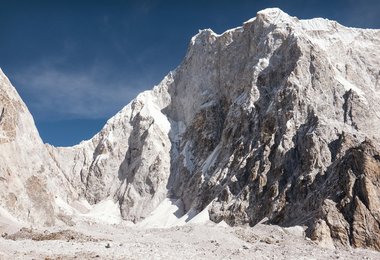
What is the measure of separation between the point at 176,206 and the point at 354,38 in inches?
1738

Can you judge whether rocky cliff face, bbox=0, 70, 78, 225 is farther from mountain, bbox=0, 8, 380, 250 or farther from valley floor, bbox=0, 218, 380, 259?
valley floor, bbox=0, 218, 380, 259

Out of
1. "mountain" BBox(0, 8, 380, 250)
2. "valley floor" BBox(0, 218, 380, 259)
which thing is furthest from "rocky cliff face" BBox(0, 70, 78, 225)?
"valley floor" BBox(0, 218, 380, 259)

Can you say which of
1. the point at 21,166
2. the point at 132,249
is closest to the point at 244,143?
the point at 21,166

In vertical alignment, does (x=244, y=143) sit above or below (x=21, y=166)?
above

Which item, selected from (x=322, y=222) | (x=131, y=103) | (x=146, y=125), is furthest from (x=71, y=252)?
(x=131, y=103)

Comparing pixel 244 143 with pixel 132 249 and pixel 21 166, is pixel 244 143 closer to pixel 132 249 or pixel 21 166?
pixel 21 166

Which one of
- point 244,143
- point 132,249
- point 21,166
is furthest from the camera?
point 244,143

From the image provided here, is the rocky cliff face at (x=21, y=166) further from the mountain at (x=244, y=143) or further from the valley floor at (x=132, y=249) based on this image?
the valley floor at (x=132, y=249)

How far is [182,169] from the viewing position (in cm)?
8869

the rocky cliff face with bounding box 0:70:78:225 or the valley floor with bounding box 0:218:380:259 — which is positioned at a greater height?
the rocky cliff face with bounding box 0:70:78:225

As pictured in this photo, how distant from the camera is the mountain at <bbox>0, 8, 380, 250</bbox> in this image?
5159cm

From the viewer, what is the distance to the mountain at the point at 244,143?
5159 centimetres

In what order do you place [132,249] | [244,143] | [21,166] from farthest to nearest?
[244,143] < [21,166] < [132,249]

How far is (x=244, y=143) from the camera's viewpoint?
238 ft
